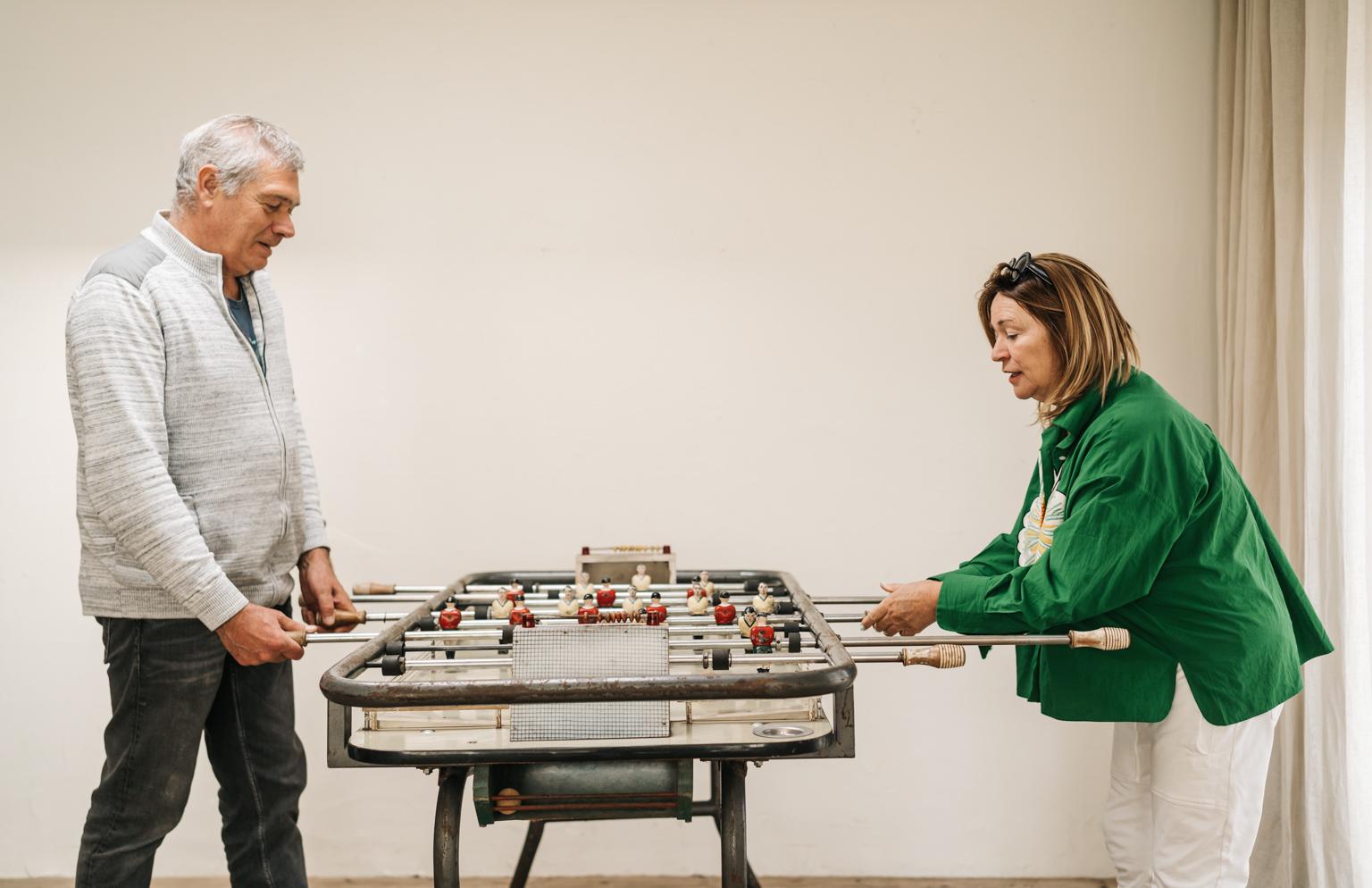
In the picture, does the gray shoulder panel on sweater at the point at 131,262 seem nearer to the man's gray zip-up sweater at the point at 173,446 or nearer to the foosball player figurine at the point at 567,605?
the man's gray zip-up sweater at the point at 173,446

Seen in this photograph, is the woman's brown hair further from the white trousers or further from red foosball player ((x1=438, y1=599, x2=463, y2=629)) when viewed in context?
red foosball player ((x1=438, y1=599, x2=463, y2=629))

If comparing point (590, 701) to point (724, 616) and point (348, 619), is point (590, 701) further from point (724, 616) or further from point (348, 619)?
point (348, 619)

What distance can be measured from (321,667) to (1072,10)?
300 centimetres

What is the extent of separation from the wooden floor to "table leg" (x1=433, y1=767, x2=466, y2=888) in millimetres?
1677

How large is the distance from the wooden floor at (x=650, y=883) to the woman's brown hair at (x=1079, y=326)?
179cm

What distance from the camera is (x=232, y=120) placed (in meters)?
2.05

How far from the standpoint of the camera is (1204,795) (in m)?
1.87

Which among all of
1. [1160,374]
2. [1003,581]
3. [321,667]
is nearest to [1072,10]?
[1160,374]

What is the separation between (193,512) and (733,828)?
3.90 ft

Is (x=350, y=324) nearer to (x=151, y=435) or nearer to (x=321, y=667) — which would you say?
(x=321, y=667)

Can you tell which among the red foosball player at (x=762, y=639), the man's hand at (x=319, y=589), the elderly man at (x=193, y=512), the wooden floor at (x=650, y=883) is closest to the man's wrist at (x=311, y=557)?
the man's hand at (x=319, y=589)

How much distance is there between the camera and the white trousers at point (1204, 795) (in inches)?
73.0

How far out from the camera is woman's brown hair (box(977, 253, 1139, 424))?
1.93m

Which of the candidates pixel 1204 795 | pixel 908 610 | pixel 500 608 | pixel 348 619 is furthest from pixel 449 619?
pixel 1204 795
